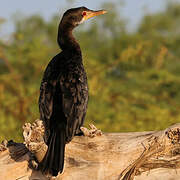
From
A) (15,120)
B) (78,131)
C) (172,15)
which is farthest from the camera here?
(172,15)

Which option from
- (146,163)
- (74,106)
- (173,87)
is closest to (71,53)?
(74,106)

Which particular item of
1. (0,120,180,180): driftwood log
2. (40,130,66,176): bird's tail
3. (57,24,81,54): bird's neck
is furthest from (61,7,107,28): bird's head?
(40,130,66,176): bird's tail

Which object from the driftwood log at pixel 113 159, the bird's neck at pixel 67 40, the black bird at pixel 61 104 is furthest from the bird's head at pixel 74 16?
the driftwood log at pixel 113 159

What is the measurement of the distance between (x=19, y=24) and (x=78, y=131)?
10665mm

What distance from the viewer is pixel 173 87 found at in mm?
12297

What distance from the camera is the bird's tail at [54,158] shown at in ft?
14.4

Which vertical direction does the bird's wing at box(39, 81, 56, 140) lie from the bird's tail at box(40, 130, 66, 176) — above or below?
above

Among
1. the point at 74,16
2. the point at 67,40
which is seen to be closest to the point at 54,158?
the point at 67,40

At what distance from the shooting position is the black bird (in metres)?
4.46

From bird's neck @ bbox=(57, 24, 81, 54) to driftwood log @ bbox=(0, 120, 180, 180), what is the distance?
141cm

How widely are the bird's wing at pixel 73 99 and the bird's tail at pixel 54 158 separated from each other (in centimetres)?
21

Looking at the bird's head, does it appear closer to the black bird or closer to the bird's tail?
the black bird

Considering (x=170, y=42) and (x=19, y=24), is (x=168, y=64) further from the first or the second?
(x=19, y=24)

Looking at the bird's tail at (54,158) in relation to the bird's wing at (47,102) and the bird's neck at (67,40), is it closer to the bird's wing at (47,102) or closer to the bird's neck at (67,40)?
the bird's wing at (47,102)
